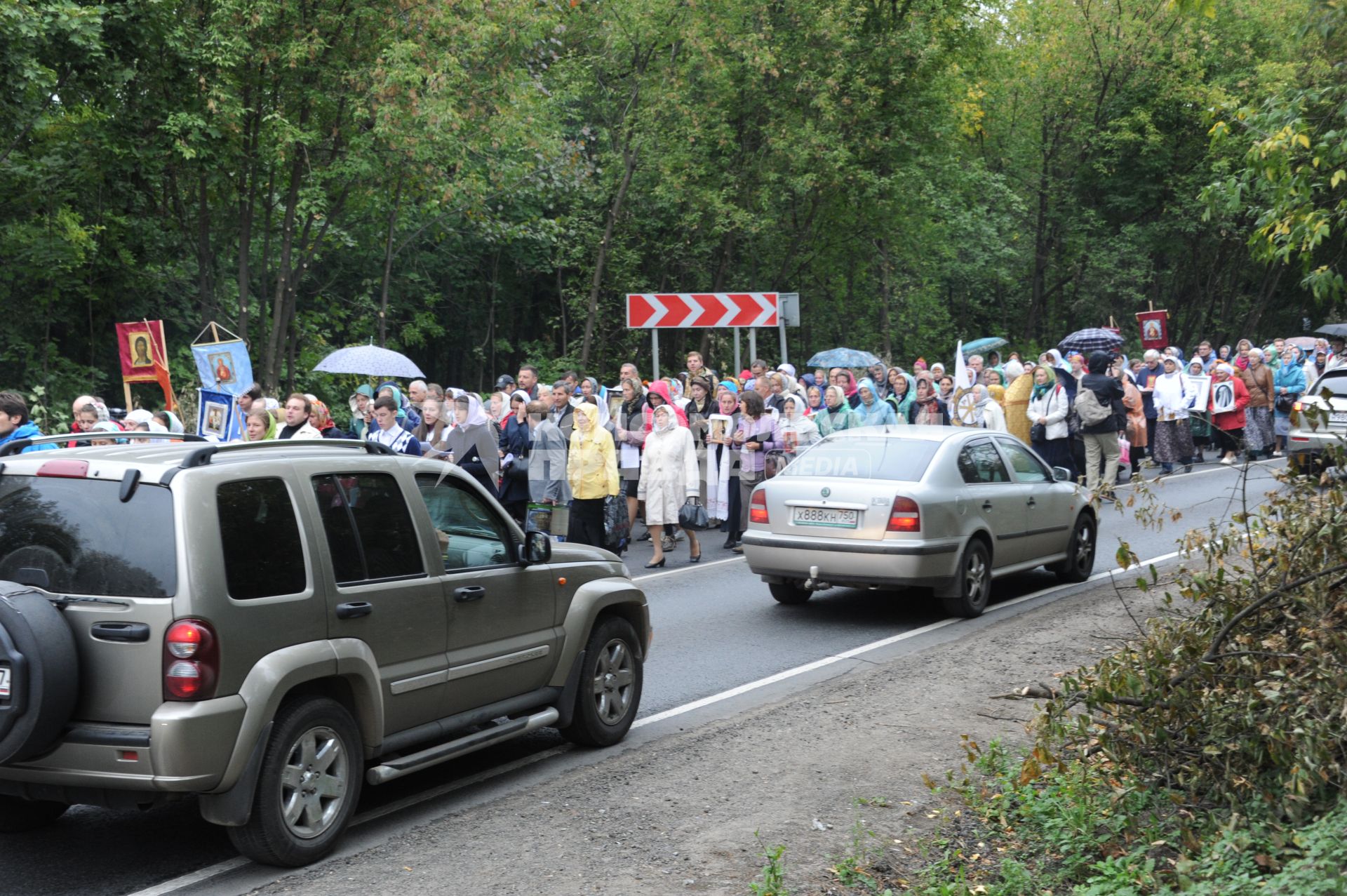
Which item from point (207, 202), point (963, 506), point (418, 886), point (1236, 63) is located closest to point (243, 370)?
point (207, 202)

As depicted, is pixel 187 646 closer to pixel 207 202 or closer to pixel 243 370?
pixel 243 370

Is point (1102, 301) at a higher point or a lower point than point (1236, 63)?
lower

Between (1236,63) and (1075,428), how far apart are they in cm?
2959

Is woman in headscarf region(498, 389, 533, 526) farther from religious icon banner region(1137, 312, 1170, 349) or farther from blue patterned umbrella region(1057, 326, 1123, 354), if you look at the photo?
religious icon banner region(1137, 312, 1170, 349)

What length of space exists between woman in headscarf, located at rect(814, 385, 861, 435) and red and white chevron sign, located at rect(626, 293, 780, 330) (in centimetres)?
420

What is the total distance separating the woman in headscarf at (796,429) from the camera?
15648 mm

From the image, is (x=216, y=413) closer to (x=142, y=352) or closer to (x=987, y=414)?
(x=142, y=352)

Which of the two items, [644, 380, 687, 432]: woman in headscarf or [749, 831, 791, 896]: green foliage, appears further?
[644, 380, 687, 432]: woman in headscarf

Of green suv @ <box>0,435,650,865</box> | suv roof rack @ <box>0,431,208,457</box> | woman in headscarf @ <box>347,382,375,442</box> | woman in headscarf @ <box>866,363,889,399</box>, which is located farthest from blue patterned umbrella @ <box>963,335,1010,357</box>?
suv roof rack @ <box>0,431,208,457</box>

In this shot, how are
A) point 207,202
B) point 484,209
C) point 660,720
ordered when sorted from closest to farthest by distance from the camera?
point 660,720 < point 207,202 < point 484,209

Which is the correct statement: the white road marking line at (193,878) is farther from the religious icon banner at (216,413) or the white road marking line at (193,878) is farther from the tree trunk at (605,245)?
the tree trunk at (605,245)

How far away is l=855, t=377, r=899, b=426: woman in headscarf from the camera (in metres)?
16.8

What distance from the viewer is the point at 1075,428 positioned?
17.8 metres

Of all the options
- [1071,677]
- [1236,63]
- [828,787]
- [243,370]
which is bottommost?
[828,787]
